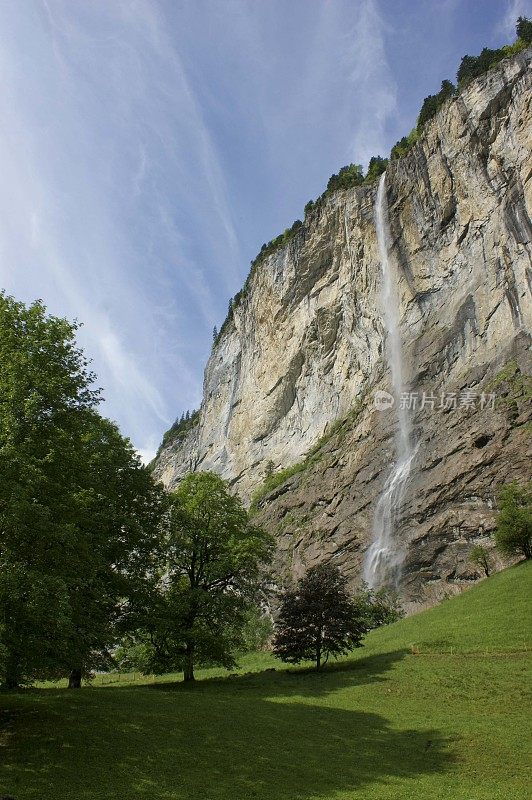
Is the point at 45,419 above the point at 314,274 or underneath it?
underneath

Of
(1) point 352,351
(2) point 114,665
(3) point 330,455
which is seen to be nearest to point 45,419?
(2) point 114,665

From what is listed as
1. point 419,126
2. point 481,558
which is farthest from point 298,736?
point 419,126

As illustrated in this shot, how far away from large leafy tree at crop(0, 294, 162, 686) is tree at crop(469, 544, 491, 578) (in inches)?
1083

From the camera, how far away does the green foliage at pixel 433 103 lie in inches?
2800

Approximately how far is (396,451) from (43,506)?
46.9 m

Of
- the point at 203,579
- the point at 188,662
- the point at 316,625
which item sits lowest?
the point at 188,662

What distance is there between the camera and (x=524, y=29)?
68.2 metres

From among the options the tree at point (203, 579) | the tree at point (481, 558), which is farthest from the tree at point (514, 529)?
the tree at point (203, 579)

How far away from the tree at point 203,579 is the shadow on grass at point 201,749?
5.29m

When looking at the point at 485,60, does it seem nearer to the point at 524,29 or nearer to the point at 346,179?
the point at 524,29

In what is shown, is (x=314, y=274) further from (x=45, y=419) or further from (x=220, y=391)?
(x=45, y=419)

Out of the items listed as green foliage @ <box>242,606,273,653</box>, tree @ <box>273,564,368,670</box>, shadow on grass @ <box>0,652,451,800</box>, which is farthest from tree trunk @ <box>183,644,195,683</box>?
green foliage @ <box>242,606,273,653</box>

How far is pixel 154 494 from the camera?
1056 inches

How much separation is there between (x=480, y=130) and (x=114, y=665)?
6534 cm
